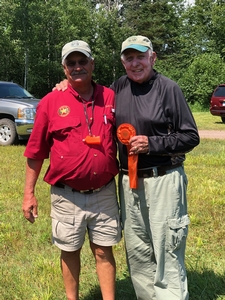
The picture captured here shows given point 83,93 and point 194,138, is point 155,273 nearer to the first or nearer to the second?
point 194,138

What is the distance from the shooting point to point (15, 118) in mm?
10047

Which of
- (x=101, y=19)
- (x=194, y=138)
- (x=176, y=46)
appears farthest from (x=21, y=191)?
(x=176, y=46)

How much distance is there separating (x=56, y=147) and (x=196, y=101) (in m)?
27.4

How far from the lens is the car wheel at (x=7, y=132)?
10.1m

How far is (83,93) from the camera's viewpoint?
271 centimetres

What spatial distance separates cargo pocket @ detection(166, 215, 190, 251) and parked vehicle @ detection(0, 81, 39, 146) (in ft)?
25.3

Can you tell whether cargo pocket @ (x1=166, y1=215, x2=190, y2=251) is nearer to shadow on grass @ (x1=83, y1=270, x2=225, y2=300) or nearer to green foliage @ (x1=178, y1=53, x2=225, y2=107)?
shadow on grass @ (x1=83, y1=270, x2=225, y2=300)

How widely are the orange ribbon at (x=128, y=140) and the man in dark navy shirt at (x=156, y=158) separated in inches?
1.1

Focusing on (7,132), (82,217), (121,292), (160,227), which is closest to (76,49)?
(82,217)

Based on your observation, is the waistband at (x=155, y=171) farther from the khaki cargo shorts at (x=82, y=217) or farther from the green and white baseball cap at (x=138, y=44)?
the green and white baseball cap at (x=138, y=44)

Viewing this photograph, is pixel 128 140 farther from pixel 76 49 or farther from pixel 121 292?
pixel 121 292

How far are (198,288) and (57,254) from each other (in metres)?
1.36

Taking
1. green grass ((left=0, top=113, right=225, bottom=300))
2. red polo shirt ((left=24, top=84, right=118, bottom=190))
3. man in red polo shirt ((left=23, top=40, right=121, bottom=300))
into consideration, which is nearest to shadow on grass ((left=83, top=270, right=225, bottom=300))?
green grass ((left=0, top=113, right=225, bottom=300))

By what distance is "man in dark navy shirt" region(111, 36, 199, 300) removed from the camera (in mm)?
2514
